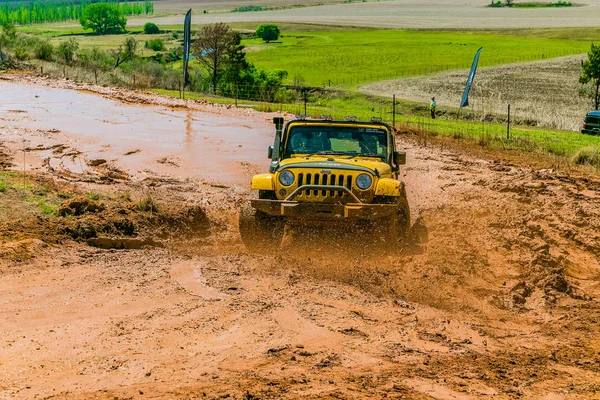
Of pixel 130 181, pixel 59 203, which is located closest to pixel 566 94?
pixel 130 181

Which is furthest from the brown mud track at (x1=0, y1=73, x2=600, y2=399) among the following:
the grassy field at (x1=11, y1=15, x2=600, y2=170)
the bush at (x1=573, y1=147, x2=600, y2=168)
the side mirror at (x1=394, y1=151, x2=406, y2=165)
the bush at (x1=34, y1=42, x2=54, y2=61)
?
the bush at (x1=34, y1=42, x2=54, y2=61)

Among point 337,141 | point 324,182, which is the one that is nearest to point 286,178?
point 324,182

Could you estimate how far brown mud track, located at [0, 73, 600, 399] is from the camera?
7266mm

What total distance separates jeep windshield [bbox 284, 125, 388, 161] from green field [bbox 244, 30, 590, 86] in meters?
59.8

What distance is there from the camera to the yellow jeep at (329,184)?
36.9 feet

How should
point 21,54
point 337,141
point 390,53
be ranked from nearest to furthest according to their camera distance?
1. point 337,141
2. point 21,54
3. point 390,53

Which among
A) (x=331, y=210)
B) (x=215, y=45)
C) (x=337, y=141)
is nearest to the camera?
(x=331, y=210)

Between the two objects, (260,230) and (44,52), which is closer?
(260,230)

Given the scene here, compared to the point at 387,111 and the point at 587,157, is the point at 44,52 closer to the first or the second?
the point at 387,111

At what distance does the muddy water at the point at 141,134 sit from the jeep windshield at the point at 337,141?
6.75 metres

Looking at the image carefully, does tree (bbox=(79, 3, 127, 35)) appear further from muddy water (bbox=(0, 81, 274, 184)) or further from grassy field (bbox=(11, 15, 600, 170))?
muddy water (bbox=(0, 81, 274, 184))

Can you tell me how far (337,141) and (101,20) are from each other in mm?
166795

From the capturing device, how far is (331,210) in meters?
11.1

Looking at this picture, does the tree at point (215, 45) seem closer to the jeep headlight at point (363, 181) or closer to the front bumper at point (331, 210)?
the jeep headlight at point (363, 181)
